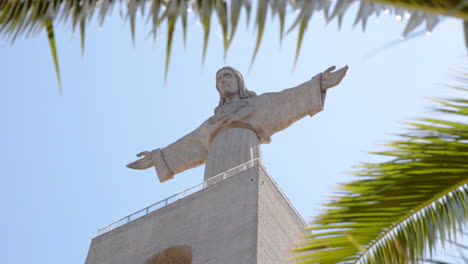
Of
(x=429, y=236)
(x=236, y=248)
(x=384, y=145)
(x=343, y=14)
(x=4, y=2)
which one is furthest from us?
(x=236, y=248)

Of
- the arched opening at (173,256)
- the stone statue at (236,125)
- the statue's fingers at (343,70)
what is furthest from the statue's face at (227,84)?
the arched opening at (173,256)

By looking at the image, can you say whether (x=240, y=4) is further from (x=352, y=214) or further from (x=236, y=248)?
(x=236, y=248)

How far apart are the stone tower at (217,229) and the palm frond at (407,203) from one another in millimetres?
8953

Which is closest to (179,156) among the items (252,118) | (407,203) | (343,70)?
(252,118)

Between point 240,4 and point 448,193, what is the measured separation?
2415 mm

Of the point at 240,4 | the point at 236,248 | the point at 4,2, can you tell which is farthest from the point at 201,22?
the point at 236,248

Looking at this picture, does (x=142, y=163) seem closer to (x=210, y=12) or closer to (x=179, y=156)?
(x=179, y=156)

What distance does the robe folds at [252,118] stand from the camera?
18.2 m

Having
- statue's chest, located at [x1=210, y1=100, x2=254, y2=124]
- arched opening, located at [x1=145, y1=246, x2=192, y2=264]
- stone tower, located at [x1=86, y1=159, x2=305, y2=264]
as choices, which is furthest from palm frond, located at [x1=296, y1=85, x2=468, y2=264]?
statue's chest, located at [x1=210, y1=100, x2=254, y2=124]

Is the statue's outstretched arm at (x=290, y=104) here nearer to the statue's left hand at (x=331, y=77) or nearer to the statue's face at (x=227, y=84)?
the statue's left hand at (x=331, y=77)

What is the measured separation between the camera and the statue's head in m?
19.5

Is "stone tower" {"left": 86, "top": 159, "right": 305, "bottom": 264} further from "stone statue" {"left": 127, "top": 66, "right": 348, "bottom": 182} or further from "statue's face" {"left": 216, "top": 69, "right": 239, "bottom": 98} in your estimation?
"statue's face" {"left": 216, "top": 69, "right": 239, "bottom": 98}

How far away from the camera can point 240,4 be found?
9.08 ft

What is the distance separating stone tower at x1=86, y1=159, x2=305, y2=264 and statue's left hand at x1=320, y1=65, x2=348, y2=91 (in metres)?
2.84
